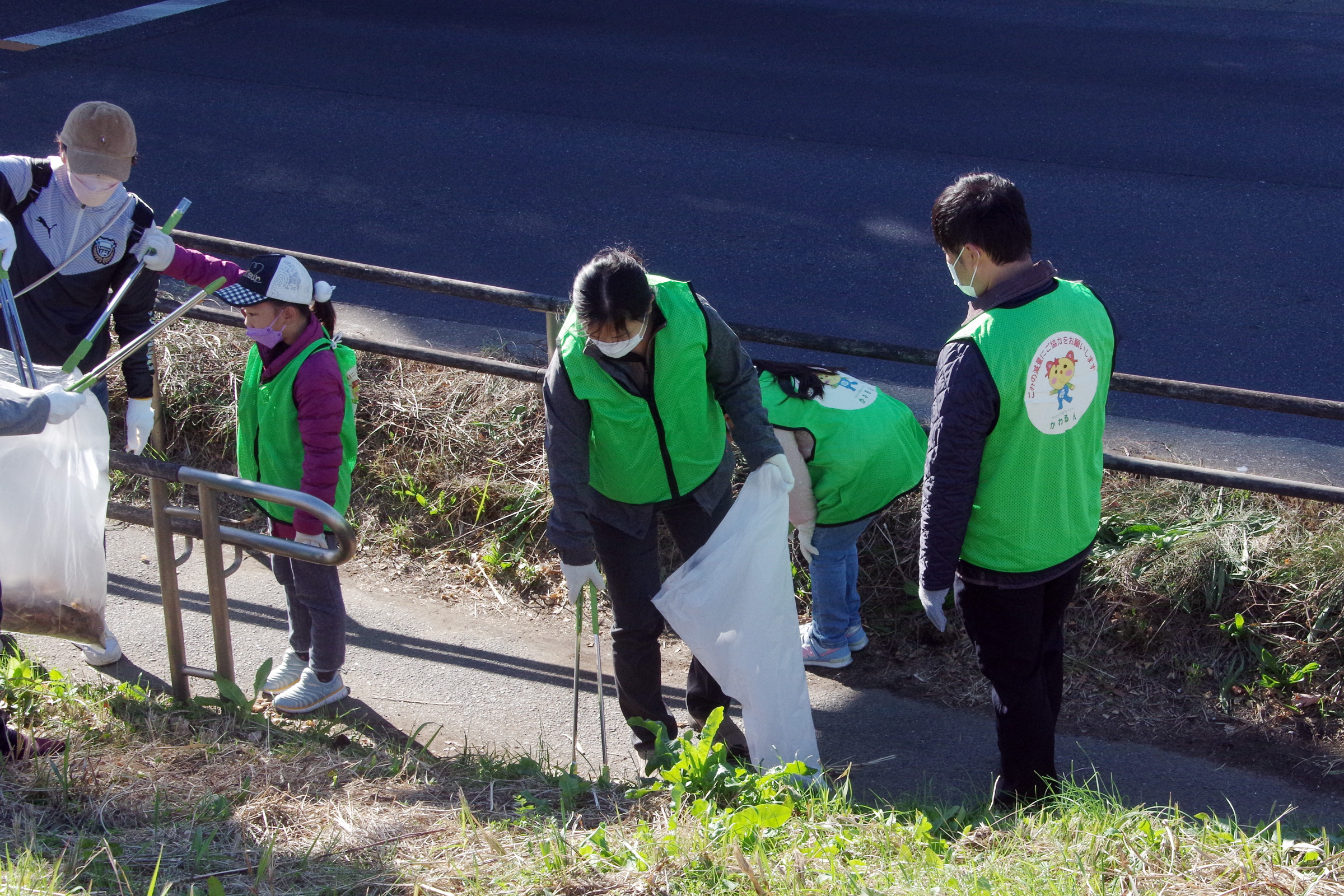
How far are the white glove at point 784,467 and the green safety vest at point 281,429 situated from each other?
1.27m

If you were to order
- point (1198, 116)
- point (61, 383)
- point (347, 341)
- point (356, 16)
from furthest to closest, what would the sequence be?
point (356, 16)
point (1198, 116)
point (347, 341)
point (61, 383)

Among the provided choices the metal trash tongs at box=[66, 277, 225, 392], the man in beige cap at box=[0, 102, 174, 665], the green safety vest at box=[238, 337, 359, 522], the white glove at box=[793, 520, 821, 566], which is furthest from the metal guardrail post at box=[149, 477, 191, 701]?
the white glove at box=[793, 520, 821, 566]

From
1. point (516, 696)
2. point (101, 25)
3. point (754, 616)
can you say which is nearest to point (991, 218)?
point (754, 616)

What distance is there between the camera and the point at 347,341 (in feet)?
15.0

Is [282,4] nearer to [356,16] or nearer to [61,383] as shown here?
[356,16]

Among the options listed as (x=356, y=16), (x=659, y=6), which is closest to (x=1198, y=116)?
(x=659, y=6)

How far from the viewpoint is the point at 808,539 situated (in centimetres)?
371

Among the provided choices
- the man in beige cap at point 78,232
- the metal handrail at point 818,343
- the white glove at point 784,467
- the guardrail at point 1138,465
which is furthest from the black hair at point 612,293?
the man in beige cap at point 78,232

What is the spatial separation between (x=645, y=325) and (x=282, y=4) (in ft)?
38.1

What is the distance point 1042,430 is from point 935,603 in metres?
0.52

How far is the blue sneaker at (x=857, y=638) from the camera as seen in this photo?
13.0 feet

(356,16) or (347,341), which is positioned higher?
(356,16)

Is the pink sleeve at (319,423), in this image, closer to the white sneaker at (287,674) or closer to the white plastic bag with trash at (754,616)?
the white sneaker at (287,674)

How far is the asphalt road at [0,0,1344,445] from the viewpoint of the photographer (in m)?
6.39
